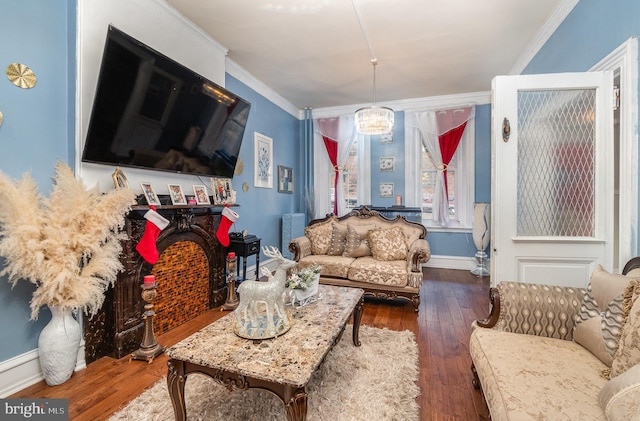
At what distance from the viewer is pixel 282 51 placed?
350cm

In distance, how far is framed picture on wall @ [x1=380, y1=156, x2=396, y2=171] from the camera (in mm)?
5379

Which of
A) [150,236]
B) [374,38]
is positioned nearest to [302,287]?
[150,236]

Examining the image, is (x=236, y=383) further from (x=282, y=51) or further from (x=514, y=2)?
(x=514, y=2)

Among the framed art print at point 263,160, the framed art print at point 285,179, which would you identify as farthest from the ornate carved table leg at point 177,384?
the framed art print at point 285,179

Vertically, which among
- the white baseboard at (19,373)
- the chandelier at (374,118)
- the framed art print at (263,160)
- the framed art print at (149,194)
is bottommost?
the white baseboard at (19,373)

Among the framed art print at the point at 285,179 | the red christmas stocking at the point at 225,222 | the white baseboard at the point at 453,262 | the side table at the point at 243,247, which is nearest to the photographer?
the red christmas stocking at the point at 225,222

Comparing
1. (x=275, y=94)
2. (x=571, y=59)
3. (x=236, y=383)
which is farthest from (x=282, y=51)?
(x=236, y=383)

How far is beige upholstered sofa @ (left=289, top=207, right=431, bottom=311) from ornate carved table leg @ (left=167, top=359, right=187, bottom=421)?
6.99ft

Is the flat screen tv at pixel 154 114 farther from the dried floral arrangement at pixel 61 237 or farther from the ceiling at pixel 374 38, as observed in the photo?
the ceiling at pixel 374 38

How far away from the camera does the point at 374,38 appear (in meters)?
3.21

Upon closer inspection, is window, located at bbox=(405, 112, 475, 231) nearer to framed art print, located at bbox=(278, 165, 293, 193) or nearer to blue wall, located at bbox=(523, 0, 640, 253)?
blue wall, located at bbox=(523, 0, 640, 253)

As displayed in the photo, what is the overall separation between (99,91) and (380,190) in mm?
4397

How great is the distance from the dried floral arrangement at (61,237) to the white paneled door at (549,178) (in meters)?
2.79

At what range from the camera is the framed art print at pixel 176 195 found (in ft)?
8.91
